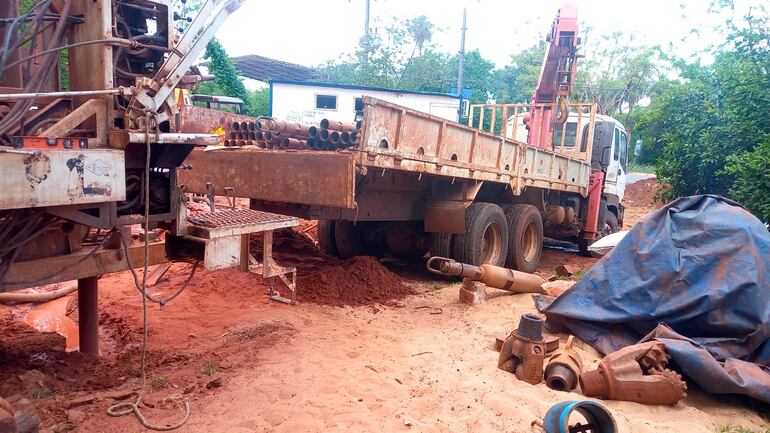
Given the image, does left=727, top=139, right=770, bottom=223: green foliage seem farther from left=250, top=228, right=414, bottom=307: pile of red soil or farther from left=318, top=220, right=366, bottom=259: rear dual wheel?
left=318, top=220, right=366, bottom=259: rear dual wheel

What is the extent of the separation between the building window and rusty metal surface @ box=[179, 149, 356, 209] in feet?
49.5

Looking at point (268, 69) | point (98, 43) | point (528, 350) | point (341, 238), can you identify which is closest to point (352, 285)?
point (341, 238)

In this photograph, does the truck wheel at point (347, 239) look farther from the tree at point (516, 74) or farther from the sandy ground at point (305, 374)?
the tree at point (516, 74)

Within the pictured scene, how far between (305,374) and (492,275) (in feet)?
9.29

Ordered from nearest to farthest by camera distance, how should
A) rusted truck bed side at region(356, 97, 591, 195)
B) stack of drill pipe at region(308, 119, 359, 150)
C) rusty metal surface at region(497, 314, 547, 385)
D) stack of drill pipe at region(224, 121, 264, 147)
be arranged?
rusty metal surface at region(497, 314, 547, 385) < rusted truck bed side at region(356, 97, 591, 195) < stack of drill pipe at region(308, 119, 359, 150) < stack of drill pipe at region(224, 121, 264, 147)

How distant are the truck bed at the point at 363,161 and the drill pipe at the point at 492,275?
3.34ft

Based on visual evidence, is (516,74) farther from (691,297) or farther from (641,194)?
(691,297)

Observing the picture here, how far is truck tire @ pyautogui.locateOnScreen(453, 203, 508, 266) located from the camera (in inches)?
275

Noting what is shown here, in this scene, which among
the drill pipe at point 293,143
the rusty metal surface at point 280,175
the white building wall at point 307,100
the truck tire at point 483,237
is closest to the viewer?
the rusty metal surface at point 280,175

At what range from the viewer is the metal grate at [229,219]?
381 centimetres

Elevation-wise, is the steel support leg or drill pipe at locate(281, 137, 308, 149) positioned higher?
drill pipe at locate(281, 137, 308, 149)

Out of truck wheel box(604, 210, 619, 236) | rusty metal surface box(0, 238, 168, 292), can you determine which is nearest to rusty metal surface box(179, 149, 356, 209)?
rusty metal surface box(0, 238, 168, 292)

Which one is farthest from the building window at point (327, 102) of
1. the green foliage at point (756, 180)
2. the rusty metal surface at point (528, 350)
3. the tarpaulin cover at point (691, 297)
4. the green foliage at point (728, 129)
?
the rusty metal surface at point (528, 350)

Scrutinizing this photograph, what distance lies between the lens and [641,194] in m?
25.2
